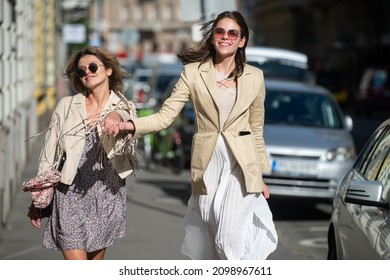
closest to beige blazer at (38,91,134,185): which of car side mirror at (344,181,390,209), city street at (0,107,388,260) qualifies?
car side mirror at (344,181,390,209)

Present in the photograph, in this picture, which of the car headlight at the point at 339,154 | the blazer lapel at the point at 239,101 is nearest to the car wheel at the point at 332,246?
the blazer lapel at the point at 239,101

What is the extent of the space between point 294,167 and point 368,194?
313 inches

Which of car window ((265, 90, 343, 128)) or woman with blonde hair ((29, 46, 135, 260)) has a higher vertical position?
woman with blonde hair ((29, 46, 135, 260))

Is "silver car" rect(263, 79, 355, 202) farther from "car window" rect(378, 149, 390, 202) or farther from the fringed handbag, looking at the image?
the fringed handbag

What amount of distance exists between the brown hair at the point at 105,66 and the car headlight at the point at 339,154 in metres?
7.75

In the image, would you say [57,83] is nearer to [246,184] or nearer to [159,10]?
[246,184]

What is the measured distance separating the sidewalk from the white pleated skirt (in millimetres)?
4112

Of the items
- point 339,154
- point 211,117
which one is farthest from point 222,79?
point 339,154

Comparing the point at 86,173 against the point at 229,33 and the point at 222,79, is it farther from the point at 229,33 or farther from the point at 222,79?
the point at 229,33

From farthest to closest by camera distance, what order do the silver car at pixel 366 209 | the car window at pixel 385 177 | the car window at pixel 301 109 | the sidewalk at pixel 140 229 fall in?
the car window at pixel 301 109
the sidewalk at pixel 140 229
the car window at pixel 385 177
the silver car at pixel 366 209

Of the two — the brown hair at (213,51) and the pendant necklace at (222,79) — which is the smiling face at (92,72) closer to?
the brown hair at (213,51)

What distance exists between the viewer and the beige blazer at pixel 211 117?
6.43 metres

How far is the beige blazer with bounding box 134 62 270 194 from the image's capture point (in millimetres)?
6430

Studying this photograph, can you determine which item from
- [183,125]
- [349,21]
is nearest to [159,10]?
[349,21]
